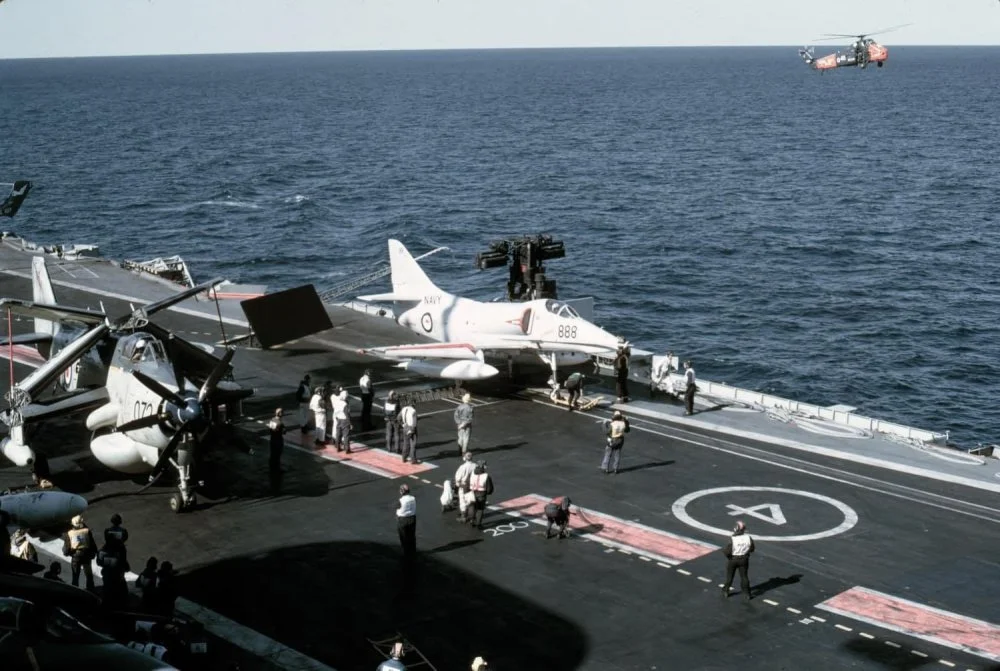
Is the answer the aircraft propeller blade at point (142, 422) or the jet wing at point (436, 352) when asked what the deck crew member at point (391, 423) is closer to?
the jet wing at point (436, 352)

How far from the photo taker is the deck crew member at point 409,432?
35781 mm

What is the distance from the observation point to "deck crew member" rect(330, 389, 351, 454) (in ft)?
123

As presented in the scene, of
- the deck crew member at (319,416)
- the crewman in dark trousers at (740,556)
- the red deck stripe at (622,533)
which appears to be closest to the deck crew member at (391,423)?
the deck crew member at (319,416)

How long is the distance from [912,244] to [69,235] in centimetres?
7660

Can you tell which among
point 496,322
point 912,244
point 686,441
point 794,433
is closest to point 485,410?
point 496,322

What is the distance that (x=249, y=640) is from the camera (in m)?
25.0

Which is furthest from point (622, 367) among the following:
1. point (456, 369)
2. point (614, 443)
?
point (614, 443)

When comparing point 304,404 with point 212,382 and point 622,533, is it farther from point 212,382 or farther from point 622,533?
point 622,533

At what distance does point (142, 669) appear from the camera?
54.9 feet

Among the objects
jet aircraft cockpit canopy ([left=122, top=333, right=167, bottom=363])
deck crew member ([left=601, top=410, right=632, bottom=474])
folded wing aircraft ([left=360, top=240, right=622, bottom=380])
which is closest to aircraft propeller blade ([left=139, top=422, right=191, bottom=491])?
jet aircraft cockpit canopy ([left=122, top=333, right=167, bottom=363])

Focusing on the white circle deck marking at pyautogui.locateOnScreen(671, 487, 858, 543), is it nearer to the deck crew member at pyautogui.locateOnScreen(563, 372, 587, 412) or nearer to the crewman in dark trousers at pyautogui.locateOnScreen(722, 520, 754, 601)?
the crewman in dark trousers at pyautogui.locateOnScreen(722, 520, 754, 601)

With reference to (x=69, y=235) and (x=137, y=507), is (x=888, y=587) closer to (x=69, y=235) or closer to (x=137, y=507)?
(x=137, y=507)

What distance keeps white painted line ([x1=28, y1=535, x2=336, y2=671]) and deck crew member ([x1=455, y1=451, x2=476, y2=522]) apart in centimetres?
767

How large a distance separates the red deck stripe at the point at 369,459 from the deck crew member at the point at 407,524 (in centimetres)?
635
